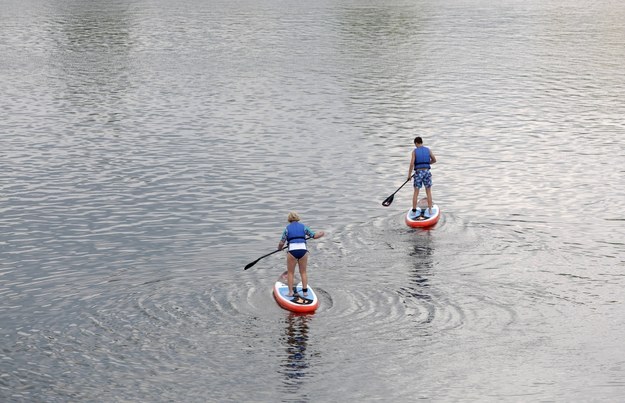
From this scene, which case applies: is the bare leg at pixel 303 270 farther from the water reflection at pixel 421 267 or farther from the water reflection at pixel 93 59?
the water reflection at pixel 93 59

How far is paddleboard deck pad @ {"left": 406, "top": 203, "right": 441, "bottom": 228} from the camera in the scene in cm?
3703

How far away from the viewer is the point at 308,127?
2228 inches

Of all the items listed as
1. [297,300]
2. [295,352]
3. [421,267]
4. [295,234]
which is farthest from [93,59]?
[295,352]

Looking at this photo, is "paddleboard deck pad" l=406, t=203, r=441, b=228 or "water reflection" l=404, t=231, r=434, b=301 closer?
"water reflection" l=404, t=231, r=434, b=301

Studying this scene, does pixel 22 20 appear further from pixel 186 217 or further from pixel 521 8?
pixel 186 217

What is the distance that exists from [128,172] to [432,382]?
24.5 m

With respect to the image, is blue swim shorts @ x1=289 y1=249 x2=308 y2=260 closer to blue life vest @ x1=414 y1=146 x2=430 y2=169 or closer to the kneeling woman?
the kneeling woman

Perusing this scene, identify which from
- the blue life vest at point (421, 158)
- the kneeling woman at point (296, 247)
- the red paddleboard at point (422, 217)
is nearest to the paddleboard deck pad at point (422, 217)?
the red paddleboard at point (422, 217)

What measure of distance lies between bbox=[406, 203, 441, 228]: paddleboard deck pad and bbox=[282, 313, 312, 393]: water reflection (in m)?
9.61

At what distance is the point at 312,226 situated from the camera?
123 feet

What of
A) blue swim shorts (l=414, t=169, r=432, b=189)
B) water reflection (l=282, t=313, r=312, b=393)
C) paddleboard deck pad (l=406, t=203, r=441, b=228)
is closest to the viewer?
water reflection (l=282, t=313, r=312, b=393)

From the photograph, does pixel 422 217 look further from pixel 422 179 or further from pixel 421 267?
pixel 421 267

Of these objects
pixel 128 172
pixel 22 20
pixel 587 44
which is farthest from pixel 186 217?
pixel 22 20

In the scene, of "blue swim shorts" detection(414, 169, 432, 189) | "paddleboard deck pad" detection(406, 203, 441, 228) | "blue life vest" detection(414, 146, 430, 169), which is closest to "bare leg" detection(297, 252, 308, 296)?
"paddleboard deck pad" detection(406, 203, 441, 228)
